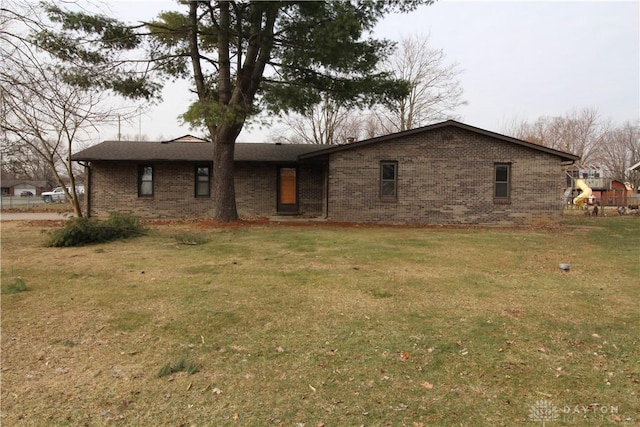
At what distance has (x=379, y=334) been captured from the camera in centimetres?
429

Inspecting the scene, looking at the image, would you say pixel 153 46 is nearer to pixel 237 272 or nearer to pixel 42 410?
pixel 237 272

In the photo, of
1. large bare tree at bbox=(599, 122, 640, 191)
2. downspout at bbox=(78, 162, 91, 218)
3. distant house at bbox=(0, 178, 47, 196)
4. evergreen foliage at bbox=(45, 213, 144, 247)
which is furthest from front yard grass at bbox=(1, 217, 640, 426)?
distant house at bbox=(0, 178, 47, 196)

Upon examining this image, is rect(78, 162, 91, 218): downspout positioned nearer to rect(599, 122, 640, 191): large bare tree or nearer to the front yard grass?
the front yard grass

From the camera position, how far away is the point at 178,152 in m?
19.1

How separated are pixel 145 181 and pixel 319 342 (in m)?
16.8

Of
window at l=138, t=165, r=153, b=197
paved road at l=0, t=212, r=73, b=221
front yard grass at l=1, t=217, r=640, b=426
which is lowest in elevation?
front yard grass at l=1, t=217, r=640, b=426

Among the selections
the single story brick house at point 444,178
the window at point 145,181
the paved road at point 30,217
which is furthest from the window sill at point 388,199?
the paved road at point 30,217

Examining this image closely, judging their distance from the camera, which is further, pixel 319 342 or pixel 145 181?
pixel 145 181

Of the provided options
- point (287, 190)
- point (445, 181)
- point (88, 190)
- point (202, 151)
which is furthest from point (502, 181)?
point (88, 190)

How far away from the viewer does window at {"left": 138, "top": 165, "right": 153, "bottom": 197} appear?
61.2 ft

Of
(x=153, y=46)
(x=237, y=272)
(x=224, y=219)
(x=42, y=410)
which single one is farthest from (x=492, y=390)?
(x=153, y=46)

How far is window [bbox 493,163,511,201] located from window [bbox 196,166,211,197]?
39.3 feet

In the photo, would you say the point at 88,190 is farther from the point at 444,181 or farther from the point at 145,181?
the point at 444,181

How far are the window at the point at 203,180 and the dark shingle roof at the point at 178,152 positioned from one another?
0.62m
